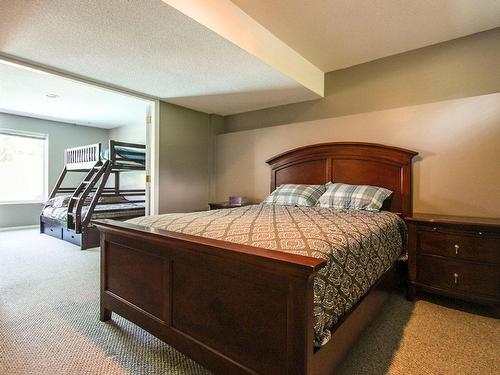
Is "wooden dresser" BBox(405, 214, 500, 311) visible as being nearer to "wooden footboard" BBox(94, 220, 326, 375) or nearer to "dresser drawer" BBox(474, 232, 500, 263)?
"dresser drawer" BBox(474, 232, 500, 263)

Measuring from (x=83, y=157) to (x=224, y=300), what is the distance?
500 centimetres

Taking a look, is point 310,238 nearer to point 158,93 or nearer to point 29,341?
point 29,341

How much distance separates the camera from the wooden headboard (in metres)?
2.92

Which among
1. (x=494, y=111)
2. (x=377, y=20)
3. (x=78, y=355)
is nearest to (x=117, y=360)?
(x=78, y=355)

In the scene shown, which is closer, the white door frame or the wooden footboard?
the wooden footboard

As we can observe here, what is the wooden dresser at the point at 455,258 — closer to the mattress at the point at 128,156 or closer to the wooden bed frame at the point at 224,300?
the wooden bed frame at the point at 224,300

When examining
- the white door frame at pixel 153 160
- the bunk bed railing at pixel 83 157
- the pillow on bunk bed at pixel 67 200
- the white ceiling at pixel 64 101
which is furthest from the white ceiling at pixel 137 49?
the pillow on bunk bed at pixel 67 200

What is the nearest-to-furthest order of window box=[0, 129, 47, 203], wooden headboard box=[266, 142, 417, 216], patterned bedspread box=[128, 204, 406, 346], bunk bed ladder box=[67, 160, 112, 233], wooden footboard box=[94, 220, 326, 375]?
wooden footboard box=[94, 220, 326, 375] → patterned bedspread box=[128, 204, 406, 346] → wooden headboard box=[266, 142, 417, 216] → bunk bed ladder box=[67, 160, 112, 233] → window box=[0, 129, 47, 203]

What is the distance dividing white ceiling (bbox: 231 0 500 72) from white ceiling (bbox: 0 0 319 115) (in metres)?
0.39

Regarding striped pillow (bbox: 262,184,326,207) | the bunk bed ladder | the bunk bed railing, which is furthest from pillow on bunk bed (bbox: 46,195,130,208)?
striped pillow (bbox: 262,184,326,207)

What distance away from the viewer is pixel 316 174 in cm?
353

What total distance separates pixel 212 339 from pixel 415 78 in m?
3.19

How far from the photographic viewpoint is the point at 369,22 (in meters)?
2.50

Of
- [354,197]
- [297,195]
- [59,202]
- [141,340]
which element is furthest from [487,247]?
[59,202]
